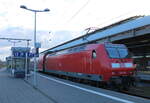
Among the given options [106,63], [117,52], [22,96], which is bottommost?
[22,96]

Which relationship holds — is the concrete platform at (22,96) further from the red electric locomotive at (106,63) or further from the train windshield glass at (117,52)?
the train windshield glass at (117,52)

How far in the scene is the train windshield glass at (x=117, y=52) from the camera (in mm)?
17644

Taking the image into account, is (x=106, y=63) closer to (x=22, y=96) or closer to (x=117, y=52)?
(x=117, y=52)

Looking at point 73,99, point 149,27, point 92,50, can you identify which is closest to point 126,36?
point 149,27

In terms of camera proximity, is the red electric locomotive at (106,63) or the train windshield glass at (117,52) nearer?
the red electric locomotive at (106,63)

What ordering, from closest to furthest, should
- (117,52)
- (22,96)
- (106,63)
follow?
(22,96) → (106,63) → (117,52)

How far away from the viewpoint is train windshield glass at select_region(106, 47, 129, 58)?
1764 cm

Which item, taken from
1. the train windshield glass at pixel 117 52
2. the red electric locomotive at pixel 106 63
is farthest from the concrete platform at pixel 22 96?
the train windshield glass at pixel 117 52

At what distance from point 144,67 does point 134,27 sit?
1207 cm

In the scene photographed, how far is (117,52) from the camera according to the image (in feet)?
59.2

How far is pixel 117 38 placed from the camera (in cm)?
2855

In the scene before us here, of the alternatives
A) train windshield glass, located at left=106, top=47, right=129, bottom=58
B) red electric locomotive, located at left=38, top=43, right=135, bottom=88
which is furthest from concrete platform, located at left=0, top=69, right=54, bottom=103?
train windshield glass, located at left=106, top=47, right=129, bottom=58

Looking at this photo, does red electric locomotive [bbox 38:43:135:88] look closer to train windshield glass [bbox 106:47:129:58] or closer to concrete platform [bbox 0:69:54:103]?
train windshield glass [bbox 106:47:129:58]

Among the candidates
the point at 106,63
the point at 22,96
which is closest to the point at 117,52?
the point at 106,63
